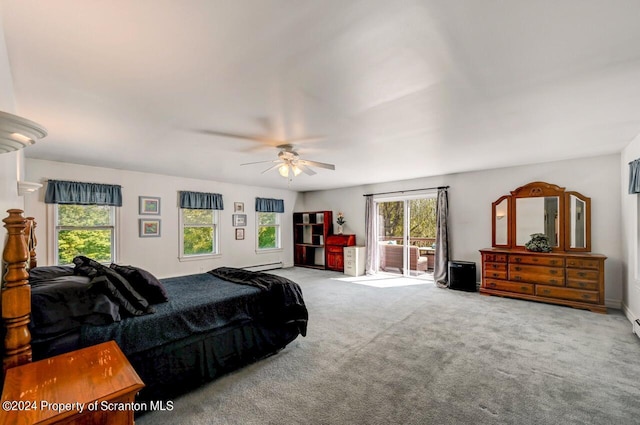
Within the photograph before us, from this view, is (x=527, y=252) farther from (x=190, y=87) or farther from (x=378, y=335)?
(x=190, y=87)

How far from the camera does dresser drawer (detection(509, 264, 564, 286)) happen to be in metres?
4.39

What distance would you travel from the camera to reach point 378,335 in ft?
10.9

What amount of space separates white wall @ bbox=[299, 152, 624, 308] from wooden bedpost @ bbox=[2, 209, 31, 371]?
6381 millimetres

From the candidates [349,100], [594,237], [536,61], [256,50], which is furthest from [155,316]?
[594,237]

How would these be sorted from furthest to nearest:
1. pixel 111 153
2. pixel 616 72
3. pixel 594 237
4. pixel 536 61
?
pixel 594 237, pixel 111 153, pixel 616 72, pixel 536 61

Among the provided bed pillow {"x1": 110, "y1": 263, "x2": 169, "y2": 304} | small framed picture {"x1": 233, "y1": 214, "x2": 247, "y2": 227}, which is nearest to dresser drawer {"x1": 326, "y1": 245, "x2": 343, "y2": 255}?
small framed picture {"x1": 233, "y1": 214, "x2": 247, "y2": 227}

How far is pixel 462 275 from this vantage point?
544 centimetres

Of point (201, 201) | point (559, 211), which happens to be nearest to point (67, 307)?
point (201, 201)

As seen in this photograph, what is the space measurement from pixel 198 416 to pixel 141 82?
A: 2.49 m

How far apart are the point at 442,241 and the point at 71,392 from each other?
608 centimetres

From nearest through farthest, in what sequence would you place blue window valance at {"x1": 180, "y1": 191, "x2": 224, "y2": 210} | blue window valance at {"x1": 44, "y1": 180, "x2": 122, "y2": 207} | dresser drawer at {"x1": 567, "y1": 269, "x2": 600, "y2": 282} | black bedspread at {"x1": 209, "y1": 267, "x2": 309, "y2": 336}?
black bedspread at {"x1": 209, "y1": 267, "x2": 309, "y2": 336}
dresser drawer at {"x1": 567, "y1": 269, "x2": 600, "y2": 282}
blue window valance at {"x1": 44, "y1": 180, "x2": 122, "y2": 207}
blue window valance at {"x1": 180, "y1": 191, "x2": 224, "y2": 210}

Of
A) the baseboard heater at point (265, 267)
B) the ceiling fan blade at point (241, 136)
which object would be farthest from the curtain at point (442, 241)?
the baseboard heater at point (265, 267)

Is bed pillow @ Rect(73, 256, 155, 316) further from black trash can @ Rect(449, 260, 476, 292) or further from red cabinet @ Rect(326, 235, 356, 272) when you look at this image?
red cabinet @ Rect(326, 235, 356, 272)

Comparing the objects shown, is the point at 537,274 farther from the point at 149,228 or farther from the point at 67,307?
the point at 149,228
